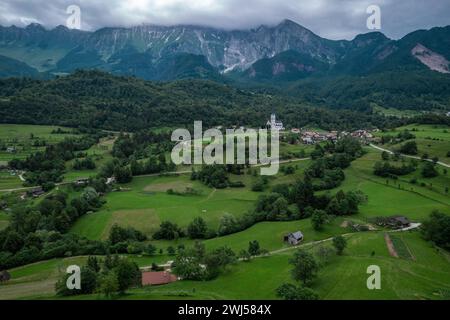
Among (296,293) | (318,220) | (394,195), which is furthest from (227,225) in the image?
(394,195)

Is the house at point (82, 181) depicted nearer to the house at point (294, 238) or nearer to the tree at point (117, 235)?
the tree at point (117, 235)

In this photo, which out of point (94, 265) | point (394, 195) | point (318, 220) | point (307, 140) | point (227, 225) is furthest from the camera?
point (307, 140)

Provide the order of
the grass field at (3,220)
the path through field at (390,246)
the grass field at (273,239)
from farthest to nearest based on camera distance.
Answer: the grass field at (3,220) → the path through field at (390,246) → the grass field at (273,239)

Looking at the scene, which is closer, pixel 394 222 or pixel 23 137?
pixel 394 222

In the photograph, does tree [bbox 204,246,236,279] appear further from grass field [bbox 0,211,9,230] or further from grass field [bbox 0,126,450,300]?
grass field [bbox 0,211,9,230]

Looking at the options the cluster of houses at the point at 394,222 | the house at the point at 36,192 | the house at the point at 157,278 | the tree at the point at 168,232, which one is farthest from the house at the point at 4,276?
the cluster of houses at the point at 394,222

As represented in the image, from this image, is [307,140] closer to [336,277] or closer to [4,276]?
[336,277]
